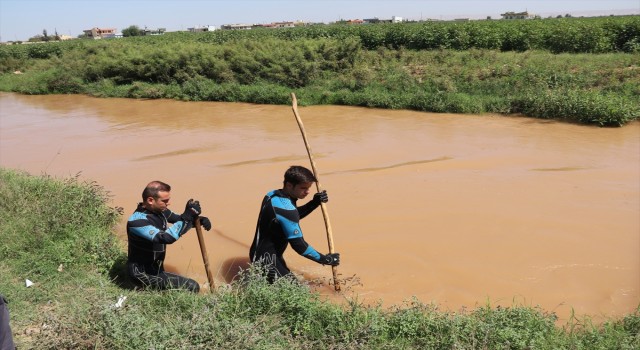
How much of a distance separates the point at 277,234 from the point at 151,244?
1.02 meters

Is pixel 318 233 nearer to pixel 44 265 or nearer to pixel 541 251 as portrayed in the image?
pixel 541 251

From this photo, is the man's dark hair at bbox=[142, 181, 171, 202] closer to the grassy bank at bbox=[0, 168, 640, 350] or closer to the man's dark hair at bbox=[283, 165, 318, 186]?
the grassy bank at bbox=[0, 168, 640, 350]

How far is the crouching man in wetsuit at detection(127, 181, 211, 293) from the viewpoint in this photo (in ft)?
13.0

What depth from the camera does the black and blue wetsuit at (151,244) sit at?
13.0 feet

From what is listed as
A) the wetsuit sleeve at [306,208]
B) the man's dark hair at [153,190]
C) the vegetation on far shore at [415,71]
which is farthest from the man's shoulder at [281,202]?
the vegetation on far shore at [415,71]

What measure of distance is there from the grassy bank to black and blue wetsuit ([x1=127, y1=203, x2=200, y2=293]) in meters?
Answer: 0.16

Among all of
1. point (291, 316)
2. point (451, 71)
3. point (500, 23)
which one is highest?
point (500, 23)

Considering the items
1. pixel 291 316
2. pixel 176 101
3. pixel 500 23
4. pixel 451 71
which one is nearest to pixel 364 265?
pixel 291 316

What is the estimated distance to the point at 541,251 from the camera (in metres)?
5.40

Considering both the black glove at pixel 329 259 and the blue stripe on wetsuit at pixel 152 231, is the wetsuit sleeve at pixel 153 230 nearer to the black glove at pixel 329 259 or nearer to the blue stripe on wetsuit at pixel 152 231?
the blue stripe on wetsuit at pixel 152 231

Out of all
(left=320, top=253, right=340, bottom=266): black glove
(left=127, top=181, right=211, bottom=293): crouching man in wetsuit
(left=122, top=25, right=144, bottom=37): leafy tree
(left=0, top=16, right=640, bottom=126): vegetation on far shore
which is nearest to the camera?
(left=127, top=181, right=211, bottom=293): crouching man in wetsuit

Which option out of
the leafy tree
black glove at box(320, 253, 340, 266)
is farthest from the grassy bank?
the leafy tree

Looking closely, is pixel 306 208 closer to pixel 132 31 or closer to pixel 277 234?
pixel 277 234

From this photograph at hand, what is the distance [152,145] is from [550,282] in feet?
27.7
